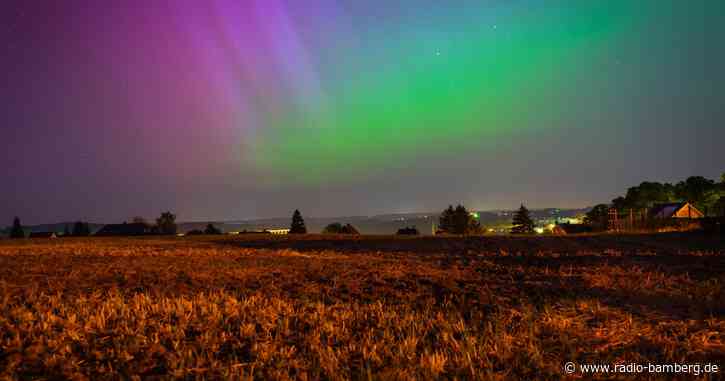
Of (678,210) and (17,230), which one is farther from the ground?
(678,210)

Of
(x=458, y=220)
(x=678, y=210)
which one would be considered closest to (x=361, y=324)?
(x=678, y=210)

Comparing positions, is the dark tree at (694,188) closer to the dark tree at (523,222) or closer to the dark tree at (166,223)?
the dark tree at (523,222)

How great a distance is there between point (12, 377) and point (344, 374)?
12.5ft

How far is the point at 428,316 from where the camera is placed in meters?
6.73

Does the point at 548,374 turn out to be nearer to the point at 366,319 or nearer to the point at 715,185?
the point at 366,319

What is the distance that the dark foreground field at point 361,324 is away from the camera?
466 centimetres

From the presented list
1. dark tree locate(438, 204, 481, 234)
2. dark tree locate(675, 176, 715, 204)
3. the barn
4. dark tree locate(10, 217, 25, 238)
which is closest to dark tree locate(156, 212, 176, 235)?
dark tree locate(10, 217, 25, 238)

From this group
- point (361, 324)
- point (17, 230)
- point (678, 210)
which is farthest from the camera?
point (17, 230)

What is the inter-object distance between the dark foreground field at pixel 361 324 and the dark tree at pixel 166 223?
315 feet

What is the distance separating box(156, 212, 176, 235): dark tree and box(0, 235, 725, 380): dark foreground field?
96.1 m

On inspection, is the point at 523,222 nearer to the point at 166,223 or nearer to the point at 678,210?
the point at 678,210

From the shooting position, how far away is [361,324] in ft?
20.9

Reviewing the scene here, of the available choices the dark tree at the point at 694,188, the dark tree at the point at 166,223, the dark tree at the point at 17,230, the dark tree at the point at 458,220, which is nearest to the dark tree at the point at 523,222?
the dark tree at the point at 458,220

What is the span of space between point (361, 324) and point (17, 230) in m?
121
